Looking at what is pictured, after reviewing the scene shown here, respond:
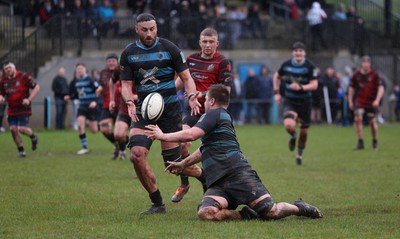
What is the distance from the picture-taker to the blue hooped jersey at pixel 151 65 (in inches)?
407

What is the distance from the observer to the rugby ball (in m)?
9.43

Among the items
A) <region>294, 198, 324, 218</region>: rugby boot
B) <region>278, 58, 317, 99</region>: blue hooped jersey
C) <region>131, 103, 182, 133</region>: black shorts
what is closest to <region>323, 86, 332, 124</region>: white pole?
<region>278, 58, 317, 99</region>: blue hooped jersey

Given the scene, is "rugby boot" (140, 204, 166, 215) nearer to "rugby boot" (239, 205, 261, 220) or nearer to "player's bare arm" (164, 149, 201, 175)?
"player's bare arm" (164, 149, 201, 175)

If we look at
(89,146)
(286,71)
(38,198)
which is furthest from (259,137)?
(38,198)

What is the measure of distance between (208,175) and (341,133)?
18031mm

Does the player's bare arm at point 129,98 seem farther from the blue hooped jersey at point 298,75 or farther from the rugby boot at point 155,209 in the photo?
the blue hooped jersey at point 298,75

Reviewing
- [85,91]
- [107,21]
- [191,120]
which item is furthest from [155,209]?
[107,21]

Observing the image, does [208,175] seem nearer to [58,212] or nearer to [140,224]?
[140,224]

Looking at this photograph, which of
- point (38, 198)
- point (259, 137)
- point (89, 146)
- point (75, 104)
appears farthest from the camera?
point (75, 104)

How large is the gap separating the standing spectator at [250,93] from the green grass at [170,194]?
9.79m

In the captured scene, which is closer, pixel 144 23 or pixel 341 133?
pixel 144 23

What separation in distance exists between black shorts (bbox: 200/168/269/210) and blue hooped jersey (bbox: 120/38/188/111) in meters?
1.55

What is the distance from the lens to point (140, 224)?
9.23 metres

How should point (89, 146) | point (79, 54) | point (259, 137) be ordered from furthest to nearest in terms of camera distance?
point (79, 54) → point (259, 137) → point (89, 146)
